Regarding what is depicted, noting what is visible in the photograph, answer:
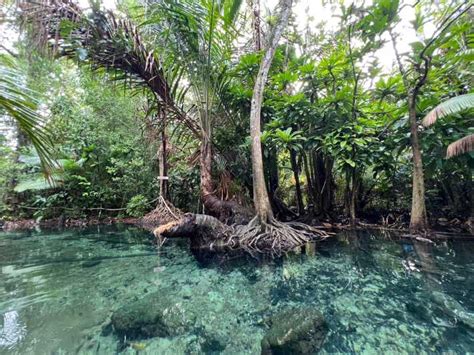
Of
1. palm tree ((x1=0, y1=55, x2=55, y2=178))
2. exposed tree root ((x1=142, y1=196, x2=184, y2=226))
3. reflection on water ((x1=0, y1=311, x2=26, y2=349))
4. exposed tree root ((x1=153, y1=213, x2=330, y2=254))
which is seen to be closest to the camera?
palm tree ((x1=0, y1=55, x2=55, y2=178))

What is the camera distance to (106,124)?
30.8 ft

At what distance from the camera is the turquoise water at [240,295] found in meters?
1.79

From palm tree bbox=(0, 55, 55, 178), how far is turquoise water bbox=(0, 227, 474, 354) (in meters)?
1.52

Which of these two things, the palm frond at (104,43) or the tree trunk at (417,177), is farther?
the tree trunk at (417,177)

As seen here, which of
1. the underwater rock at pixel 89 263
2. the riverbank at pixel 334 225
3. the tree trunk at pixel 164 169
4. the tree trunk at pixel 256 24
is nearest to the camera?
the underwater rock at pixel 89 263

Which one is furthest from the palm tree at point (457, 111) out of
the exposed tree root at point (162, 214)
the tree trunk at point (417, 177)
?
the exposed tree root at point (162, 214)

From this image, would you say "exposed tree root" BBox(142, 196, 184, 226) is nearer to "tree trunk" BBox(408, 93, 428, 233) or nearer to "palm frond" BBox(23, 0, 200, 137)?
"palm frond" BBox(23, 0, 200, 137)

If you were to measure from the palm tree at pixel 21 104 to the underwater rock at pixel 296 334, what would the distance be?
2.13 meters

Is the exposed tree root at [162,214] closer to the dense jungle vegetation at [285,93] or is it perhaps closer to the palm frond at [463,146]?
the dense jungle vegetation at [285,93]

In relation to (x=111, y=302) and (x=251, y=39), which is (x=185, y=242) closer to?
(x=111, y=302)

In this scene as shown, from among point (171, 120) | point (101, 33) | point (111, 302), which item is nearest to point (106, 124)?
point (171, 120)

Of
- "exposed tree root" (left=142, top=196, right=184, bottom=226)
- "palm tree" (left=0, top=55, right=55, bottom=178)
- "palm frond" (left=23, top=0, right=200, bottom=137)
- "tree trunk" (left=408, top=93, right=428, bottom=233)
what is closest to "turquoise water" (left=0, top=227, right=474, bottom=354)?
"tree trunk" (left=408, top=93, right=428, bottom=233)

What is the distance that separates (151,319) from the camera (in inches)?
82.7

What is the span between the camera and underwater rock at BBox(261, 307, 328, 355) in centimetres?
165
